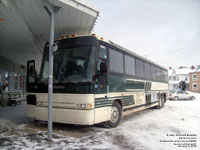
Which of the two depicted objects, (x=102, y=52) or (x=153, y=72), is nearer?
(x=102, y=52)

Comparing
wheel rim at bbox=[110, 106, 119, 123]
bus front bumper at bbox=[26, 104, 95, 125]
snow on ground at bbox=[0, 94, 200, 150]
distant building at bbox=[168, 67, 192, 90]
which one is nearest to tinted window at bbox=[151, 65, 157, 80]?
snow on ground at bbox=[0, 94, 200, 150]

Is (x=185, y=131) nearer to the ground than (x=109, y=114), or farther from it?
nearer to the ground

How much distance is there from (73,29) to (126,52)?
3.15 metres

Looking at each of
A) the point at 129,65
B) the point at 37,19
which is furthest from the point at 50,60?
the point at 129,65

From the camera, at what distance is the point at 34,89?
6695 millimetres

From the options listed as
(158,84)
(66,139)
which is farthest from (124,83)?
(158,84)

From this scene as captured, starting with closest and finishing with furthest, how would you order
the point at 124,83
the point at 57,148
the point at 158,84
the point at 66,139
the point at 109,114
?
the point at 57,148 → the point at 66,139 → the point at 109,114 → the point at 124,83 → the point at 158,84

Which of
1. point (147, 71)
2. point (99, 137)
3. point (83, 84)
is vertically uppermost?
point (147, 71)

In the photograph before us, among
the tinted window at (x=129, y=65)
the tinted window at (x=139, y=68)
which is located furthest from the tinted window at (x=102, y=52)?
the tinted window at (x=139, y=68)

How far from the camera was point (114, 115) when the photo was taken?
22.7ft

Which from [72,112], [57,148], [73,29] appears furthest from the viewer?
[73,29]

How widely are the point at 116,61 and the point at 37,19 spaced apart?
3943mm

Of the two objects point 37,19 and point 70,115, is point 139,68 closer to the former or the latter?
point 70,115

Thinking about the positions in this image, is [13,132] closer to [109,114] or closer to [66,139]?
[66,139]
